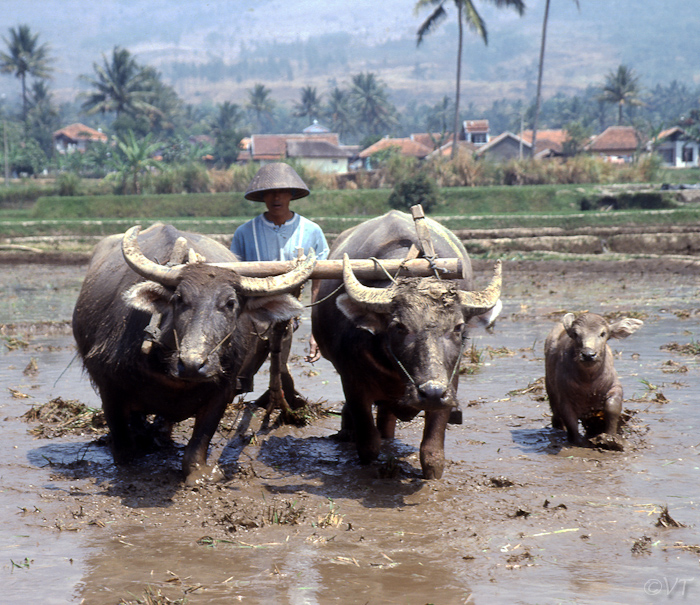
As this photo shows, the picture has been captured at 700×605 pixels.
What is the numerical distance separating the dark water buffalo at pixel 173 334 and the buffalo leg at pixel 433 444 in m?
1.00

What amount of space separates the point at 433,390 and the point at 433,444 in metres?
0.74

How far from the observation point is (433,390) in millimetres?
3953

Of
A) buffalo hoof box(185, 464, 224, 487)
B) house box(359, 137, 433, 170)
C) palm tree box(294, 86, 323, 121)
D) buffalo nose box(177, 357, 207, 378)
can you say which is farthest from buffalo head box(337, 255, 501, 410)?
palm tree box(294, 86, 323, 121)

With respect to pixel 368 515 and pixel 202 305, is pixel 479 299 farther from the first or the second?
pixel 202 305

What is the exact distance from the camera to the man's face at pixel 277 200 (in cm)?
593

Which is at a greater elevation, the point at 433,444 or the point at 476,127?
the point at 433,444

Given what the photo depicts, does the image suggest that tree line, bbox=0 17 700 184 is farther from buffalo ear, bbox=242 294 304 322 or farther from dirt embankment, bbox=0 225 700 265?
buffalo ear, bbox=242 294 304 322

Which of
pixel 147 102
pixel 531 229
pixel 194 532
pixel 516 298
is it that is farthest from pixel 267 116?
pixel 194 532

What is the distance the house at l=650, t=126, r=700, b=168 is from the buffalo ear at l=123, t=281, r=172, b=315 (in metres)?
65.7

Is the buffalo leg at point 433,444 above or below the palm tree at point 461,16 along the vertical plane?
below

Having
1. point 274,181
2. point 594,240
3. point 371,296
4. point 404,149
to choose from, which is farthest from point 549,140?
point 371,296

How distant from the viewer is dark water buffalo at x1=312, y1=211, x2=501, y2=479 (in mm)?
4129

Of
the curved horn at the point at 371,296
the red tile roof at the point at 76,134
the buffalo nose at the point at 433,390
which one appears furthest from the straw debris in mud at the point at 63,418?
the red tile roof at the point at 76,134

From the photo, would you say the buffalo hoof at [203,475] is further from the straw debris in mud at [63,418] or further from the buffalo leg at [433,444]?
the straw debris in mud at [63,418]
